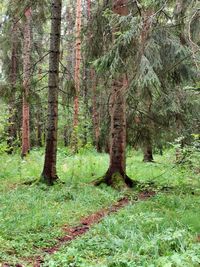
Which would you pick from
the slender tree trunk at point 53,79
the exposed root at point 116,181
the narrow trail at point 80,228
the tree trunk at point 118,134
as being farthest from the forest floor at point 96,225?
the slender tree trunk at point 53,79

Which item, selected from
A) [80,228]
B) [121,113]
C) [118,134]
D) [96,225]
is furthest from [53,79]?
[96,225]

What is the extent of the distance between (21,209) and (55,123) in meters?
3.30

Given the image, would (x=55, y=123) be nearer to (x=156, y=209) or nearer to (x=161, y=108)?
(x=156, y=209)

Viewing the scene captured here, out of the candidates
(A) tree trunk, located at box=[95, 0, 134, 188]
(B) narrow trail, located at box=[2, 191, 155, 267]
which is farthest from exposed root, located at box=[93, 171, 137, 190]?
(B) narrow trail, located at box=[2, 191, 155, 267]

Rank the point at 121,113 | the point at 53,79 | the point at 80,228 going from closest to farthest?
the point at 80,228, the point at 53,79, the point at 121,113

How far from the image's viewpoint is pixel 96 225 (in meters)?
6.21

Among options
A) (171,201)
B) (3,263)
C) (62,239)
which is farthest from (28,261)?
(171,201)

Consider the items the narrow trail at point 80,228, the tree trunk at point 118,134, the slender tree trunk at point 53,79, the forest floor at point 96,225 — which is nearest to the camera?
the forest floor at point 96,225

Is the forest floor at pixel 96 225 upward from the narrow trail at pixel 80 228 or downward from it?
upward

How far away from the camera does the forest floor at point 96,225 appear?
460cm

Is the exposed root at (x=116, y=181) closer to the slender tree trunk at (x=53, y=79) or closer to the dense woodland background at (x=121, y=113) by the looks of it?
the dense woodland background at (x=121, y=113)

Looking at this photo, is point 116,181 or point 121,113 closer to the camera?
point 116,181

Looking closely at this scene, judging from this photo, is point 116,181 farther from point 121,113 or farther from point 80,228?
point 80,228

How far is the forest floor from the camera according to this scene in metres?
4.60
